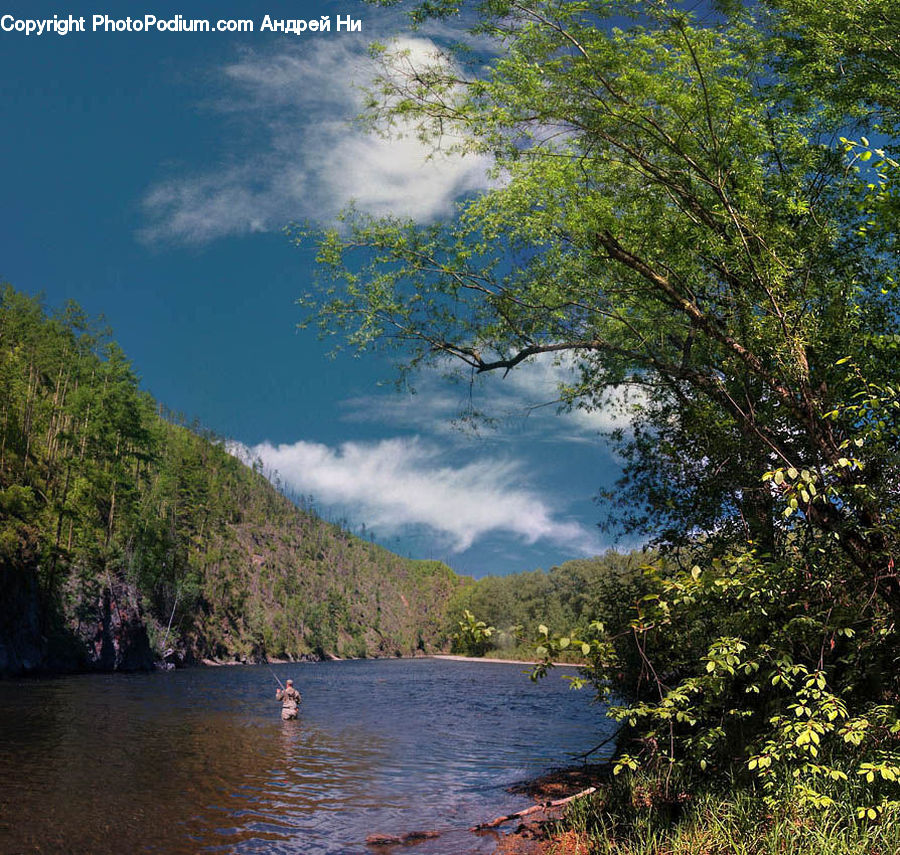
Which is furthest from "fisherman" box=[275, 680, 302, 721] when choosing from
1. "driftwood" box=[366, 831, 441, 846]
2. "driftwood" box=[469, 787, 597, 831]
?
"driftwood" box=[469, 787, 597, 831]

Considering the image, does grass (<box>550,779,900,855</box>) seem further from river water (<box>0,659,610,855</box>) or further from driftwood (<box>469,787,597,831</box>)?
river water (<box>0,659,610,855</box>)

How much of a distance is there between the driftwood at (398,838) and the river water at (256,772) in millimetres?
215

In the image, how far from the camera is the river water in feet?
38.4

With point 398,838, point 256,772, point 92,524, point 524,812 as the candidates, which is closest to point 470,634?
point 524,812

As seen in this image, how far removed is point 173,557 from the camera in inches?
3750

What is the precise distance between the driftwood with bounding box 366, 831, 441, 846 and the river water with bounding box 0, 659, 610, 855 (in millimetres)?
215

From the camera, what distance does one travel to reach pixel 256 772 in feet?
56.6

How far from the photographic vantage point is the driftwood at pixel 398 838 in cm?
1117

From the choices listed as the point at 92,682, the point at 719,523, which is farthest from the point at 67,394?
the point at 719,523

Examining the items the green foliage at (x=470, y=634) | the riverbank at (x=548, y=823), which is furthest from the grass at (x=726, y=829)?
the green foliage at (x=470, y=634)

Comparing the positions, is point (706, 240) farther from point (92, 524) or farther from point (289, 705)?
point (92, 524)

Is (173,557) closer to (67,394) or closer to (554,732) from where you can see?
(67,394)

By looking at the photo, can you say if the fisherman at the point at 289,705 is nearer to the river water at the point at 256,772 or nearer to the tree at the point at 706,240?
the river water at the point at 256,772

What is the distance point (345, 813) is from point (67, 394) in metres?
79.4
